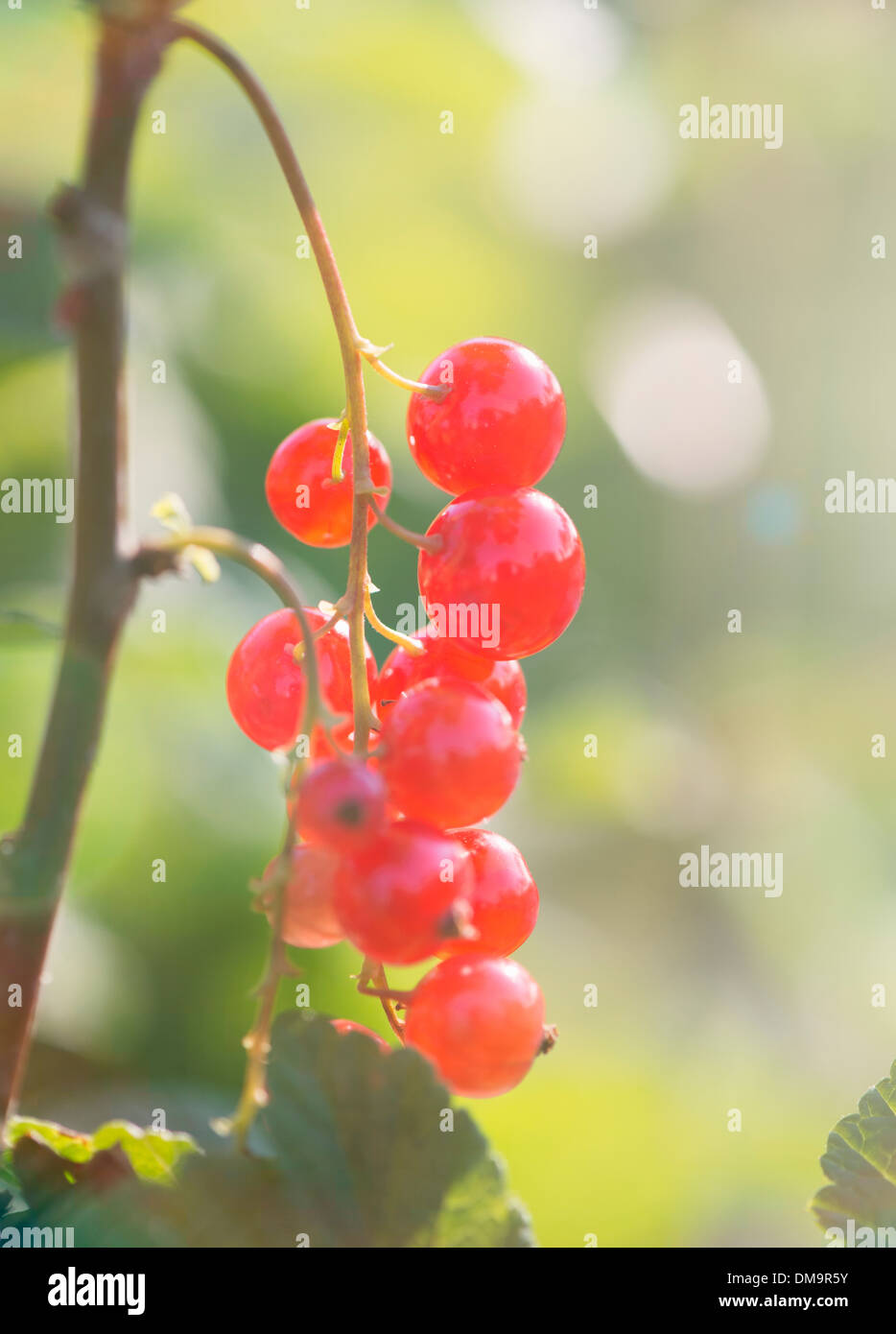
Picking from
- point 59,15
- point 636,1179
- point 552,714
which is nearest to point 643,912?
point 552,714

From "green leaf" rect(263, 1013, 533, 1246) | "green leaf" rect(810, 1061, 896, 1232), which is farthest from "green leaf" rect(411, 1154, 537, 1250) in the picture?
"green leaf" rect(810, 1061, 896, 1232)

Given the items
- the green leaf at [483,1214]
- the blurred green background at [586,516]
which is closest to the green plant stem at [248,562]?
the green leaf at [483,1214]

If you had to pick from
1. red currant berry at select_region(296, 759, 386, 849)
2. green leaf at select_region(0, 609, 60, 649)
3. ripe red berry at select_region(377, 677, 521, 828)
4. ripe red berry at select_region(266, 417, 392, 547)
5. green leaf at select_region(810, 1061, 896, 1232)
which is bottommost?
green leaf at select_region(810, 1061, 896, 1232)

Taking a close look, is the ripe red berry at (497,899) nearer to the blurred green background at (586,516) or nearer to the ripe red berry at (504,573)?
the ripe red berry at (504,573)

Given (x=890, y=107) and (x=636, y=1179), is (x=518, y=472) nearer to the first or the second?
(x=636, y=1179)

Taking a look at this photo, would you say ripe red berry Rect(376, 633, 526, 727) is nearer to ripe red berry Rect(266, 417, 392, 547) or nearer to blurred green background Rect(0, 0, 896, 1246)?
ripe red berry Rect(266, 417, 392, 547)

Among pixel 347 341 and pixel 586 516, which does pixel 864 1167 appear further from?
pixel 586 516
